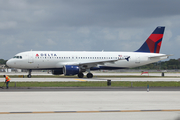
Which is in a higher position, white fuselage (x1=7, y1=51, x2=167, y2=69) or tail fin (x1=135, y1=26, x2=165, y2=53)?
tail fin (x1=135, y1=26, x2=165, y2=53)

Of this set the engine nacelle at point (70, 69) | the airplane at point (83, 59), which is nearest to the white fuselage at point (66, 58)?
the airplane at point (83, 59)

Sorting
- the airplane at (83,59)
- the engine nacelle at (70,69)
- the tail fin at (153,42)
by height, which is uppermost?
the tail fin at (153,42)

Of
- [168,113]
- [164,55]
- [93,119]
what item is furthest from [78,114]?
[164,55]

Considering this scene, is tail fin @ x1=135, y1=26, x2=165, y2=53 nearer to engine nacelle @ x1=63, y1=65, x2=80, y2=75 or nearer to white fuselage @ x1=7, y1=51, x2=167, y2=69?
white fuselage @ x1=7, y1=51, x2=167, y2=69

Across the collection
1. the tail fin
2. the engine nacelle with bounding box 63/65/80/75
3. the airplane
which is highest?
the tail fin

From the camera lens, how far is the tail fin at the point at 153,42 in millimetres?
51094

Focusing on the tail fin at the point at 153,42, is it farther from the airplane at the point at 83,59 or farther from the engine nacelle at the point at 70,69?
the engine nacelle at the point at 70,69

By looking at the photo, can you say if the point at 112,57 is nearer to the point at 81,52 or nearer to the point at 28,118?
the point at 81,52

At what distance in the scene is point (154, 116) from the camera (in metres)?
11.0

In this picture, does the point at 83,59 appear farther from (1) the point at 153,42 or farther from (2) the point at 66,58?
(1) the point at 153,42

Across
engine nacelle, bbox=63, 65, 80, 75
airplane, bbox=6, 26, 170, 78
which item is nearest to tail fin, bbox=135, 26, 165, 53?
airplane, bbox=6, 26, 170, 78

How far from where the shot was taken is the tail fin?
51.1 meters

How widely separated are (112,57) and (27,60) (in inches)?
634

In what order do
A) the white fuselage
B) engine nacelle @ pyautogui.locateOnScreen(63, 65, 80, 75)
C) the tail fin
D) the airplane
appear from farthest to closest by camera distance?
1. the tail fin
2. the white fuselage
3. the airplane
4. engine nacelle @ pyautogui.locateOnScreen(63, 65, 80, 75)
